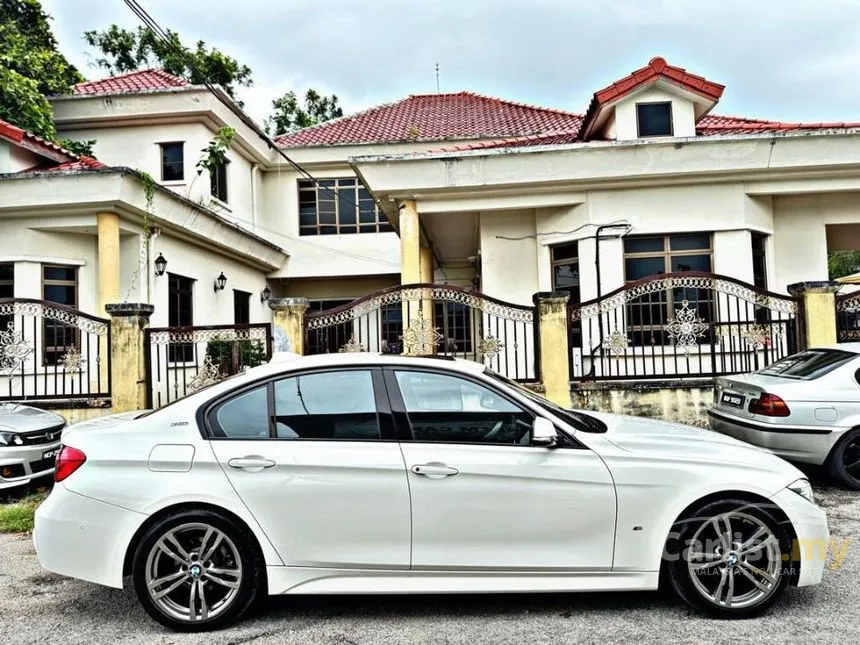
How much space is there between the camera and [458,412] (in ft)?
11.5

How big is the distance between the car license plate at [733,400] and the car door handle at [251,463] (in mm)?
4885

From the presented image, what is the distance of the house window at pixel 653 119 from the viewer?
10.7 metres

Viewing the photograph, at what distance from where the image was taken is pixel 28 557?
462 cm

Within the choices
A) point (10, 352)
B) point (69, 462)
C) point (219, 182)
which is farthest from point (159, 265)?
point (69, 462)

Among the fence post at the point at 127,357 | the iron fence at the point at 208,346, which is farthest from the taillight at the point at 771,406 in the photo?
the fence post at the point at 127,357

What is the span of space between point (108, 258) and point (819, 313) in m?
10.8

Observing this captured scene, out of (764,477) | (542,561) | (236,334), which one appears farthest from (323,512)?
(236,334)

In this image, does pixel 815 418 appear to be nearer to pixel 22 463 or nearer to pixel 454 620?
pixel 454 620

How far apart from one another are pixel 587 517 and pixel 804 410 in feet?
11.6

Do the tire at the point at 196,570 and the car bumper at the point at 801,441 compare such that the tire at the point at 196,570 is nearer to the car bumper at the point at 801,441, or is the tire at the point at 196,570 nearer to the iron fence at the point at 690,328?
the car bumper at the point at 801,441

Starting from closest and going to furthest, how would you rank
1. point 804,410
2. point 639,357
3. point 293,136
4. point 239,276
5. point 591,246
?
1. point 804,410
2. point 639,357
3. point 591,246
4. point 239,276
5. point 293,136

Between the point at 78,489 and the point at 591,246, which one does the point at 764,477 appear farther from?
the point at 591,246

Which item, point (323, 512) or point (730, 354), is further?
point (730, 354)

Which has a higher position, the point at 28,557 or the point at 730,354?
the point at 730,354
